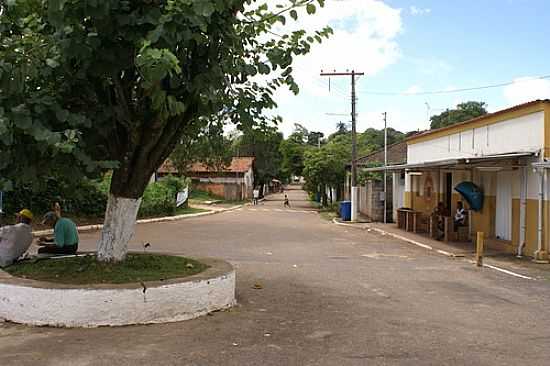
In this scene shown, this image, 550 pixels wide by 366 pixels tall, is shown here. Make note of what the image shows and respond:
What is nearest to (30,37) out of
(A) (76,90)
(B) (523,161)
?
(A) (76,90)

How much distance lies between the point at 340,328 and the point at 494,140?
12.0 m

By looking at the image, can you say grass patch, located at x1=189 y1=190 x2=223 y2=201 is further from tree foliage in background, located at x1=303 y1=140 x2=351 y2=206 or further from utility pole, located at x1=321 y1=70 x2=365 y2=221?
utility pole, located at x1=321 y1=70 x2=365 y2=221

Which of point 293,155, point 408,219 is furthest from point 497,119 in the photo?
point 293,155

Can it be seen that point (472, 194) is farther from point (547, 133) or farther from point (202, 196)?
point (202, 196)

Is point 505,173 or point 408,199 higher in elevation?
point 505,173

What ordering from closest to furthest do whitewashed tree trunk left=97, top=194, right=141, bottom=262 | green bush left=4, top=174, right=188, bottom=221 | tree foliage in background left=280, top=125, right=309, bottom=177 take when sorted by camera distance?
whitewashed tree trunk left=97, top=194, right=141, bottom=262 → green bush left=4, top=174, right=188, bottom=221 → tree foliage in background left=280, top=125, right=309, bottom=177

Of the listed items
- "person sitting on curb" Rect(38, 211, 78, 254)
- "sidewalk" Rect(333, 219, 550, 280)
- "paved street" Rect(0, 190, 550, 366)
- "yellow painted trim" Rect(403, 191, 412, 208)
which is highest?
"yellow painted trim" Rect(403, 191, 412, 208)

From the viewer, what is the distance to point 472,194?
17.7m

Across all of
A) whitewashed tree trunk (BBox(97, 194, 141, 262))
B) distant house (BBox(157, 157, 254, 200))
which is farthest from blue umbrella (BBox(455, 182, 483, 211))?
distant house (BBox(157, 157, 254, 200))

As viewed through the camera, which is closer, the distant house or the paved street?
the paved street

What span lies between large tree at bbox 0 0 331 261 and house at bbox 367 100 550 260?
28.8 feet

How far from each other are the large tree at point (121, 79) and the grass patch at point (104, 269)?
0.93ft

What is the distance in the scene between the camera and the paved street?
544 cm

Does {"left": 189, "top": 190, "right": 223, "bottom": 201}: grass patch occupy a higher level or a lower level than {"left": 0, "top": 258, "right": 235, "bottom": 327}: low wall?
higher
